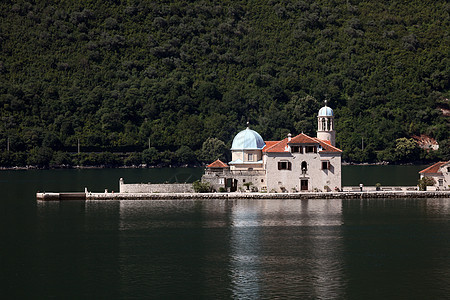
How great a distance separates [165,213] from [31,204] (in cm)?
2193

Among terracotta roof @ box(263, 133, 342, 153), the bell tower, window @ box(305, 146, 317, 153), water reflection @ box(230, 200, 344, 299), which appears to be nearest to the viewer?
water reflection @ box(230, 200, 344, 299)

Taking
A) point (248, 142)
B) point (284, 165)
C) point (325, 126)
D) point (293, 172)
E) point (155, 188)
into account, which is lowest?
point (155, 188)

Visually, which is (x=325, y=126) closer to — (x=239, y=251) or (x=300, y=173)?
(x=300, y=173)

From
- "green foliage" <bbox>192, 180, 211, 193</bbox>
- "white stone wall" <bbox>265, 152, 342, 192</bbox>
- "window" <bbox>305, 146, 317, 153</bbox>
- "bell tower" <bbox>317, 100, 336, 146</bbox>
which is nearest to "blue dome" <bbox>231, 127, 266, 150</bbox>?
"white stone wall" <bbox>265, 152, 342, 192</bbox>

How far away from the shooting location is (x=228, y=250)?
6606 cm

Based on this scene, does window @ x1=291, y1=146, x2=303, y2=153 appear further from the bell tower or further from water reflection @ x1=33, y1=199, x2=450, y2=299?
the bell tower

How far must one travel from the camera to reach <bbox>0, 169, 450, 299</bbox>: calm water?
5316 centimetres

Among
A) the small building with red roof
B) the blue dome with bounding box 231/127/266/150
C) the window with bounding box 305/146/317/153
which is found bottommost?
the small building with red roof

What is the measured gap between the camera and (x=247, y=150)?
110m

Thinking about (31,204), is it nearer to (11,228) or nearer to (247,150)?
(11,228)

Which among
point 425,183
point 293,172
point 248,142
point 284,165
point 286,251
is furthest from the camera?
point 248,142

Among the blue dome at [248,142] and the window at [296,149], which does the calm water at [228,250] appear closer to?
the window at [296,149]

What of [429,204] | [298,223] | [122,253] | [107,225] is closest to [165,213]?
[107,225]

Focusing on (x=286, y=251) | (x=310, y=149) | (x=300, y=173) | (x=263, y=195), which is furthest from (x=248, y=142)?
(x=286, y=251)
